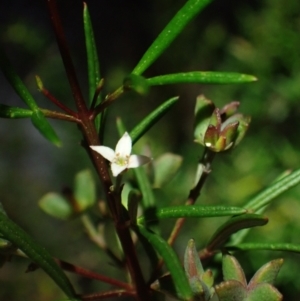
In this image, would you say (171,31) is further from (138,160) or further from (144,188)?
(144,188)

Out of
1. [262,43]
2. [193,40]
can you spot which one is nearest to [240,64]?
[262,43]

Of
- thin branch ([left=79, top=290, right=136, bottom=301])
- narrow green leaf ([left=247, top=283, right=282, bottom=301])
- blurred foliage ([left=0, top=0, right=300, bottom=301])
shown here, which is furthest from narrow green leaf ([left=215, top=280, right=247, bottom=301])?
blurred foliage ([left=0, top=0, right=300, bottom=301])

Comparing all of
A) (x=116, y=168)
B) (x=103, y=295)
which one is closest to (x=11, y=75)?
(x=116, y=168)

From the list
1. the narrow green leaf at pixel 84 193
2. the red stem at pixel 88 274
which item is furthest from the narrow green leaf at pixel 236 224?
the narrow green leaf at pixel 84 193

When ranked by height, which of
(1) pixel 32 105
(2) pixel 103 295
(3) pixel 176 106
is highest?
(1) pixel 32 105

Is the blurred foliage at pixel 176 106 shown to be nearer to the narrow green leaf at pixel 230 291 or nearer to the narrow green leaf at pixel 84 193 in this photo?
the narrow green leaf at pixel 84 193

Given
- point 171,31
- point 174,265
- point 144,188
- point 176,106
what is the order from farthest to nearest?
point 176,106
point 144,188
point 171,31
point 174,265
